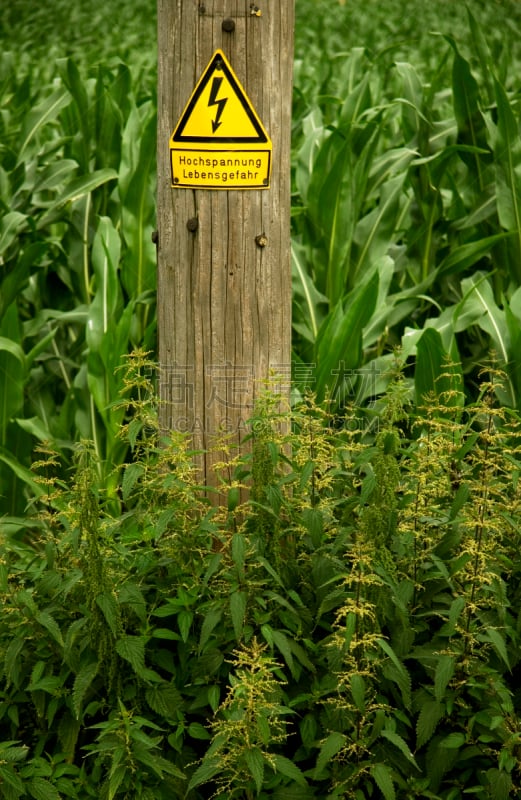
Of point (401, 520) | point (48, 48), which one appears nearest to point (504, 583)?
point (401, 520)

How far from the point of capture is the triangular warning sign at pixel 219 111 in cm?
282

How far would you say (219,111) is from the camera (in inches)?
111

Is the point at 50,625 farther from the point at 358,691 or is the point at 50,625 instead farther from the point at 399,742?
the point at 399,742

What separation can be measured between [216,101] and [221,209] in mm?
277

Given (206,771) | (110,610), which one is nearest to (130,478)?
(110,610)

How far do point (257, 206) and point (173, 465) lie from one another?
0.72 m

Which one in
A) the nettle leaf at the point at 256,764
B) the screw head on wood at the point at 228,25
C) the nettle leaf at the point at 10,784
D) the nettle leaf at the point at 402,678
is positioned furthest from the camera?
the screw head on wood at the point at 228,25

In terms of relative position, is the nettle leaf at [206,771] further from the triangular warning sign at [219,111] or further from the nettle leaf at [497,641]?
the triangular warning sign at [219,111]

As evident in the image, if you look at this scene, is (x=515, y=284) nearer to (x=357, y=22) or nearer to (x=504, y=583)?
(x=504, y=583)

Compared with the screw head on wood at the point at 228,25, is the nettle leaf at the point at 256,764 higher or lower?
lower

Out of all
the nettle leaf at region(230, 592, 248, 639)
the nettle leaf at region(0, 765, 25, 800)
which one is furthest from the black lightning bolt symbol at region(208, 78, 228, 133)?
the nettle leaf at region(0, 765, 25, 800)

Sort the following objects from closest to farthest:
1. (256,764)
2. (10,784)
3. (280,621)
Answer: (256,764)
(10,784)
(280,621)

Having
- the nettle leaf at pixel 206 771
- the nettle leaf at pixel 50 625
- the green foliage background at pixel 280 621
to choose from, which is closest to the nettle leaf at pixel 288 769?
the green foliage background at pixel 280 621

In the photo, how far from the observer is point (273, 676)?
2.54 meters
